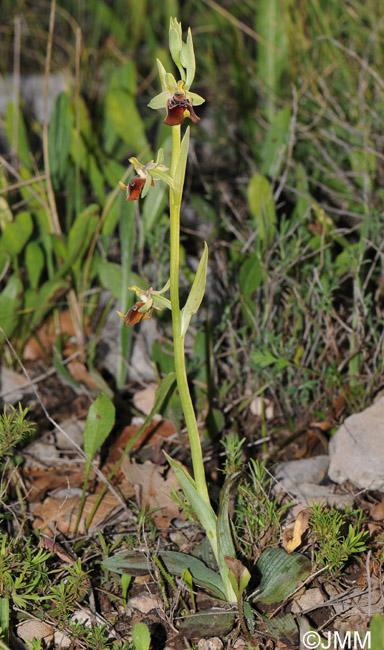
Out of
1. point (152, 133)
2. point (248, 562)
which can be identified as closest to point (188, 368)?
point (248, 562)

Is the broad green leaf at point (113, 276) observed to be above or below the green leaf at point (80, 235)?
below

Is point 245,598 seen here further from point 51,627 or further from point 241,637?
point 51,627

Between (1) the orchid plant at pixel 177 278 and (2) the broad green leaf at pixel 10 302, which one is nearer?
(1) the orchid plant at pixel 177 278

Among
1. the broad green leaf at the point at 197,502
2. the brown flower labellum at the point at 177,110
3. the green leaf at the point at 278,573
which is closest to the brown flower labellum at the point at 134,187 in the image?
the brown flower labellum at the point at 177,110

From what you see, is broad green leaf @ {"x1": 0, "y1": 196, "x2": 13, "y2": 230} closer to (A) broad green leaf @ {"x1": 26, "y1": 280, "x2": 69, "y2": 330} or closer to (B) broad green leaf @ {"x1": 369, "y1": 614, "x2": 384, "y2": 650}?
(A) broad green leaf @ {"x1": 26, "y1": 280, "x2": 69, "y2": 330}

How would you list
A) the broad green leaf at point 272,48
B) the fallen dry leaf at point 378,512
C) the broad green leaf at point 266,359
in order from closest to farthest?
the fallen dry leaf at point 378,512
the broad green leaf at point 266,359
the broad green leaf at point 272,48

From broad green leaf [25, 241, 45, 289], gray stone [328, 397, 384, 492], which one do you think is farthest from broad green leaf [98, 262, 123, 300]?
gray stone [328, 397, 384, 492]

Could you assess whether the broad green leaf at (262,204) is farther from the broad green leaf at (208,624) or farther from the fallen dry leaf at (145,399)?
the broad green leaf at (208,624)
